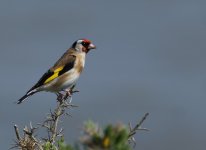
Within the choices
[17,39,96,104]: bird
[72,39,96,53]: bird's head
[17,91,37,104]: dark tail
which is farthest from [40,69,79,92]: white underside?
[72,39,96,53]: bird's head

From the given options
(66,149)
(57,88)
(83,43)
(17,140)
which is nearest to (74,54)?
(83,43)

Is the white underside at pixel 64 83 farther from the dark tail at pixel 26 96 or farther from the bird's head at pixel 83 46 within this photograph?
the bird's head at pixel 83 46

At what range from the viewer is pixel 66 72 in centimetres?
836

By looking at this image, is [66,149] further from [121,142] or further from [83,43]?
[83,43]

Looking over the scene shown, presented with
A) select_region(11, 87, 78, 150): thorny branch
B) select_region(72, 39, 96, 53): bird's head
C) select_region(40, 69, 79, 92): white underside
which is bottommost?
select_region(11, 87, 78, 150): thorny branch

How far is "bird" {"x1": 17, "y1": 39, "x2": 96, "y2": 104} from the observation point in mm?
8008

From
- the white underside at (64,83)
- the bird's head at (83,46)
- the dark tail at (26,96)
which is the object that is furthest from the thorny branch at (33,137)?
the bird's head at (83,46)

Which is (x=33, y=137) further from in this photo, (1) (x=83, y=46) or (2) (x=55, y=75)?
(1) (x=83, y=46)

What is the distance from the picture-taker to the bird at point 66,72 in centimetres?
801

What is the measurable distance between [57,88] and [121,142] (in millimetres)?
6760

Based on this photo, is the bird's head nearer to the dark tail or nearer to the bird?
the bird

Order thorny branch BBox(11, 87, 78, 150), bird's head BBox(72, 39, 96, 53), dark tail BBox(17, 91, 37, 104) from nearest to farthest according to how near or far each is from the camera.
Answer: thorny branch BBox(11, 87, 78, 150), dark tail BBox(17, 91, 37, 104), bird's head BBox(72, 39, 96, 53)

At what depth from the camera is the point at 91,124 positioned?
54.6 inches

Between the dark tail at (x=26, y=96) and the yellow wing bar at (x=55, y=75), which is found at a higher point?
the yellow wing bar at (x=55, y=75)
